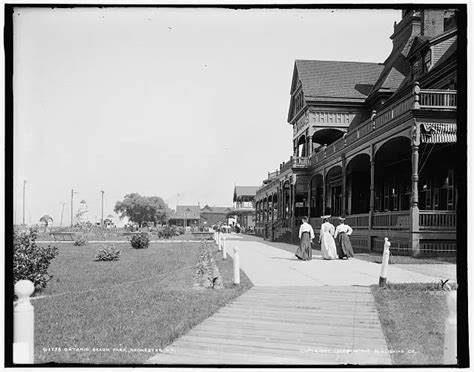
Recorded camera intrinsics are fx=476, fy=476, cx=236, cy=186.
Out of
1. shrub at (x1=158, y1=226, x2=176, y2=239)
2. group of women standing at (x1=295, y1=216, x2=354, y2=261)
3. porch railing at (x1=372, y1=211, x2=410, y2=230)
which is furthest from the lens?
shrub at (x1=158, y1=226, x2=176, y2=239)

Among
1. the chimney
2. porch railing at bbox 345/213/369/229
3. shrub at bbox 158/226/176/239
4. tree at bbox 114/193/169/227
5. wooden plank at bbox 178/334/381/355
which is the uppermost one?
the chimney

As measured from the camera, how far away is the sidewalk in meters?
5.70

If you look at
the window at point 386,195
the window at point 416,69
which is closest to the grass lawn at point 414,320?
the window at point 386,195

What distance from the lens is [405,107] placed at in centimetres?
1630

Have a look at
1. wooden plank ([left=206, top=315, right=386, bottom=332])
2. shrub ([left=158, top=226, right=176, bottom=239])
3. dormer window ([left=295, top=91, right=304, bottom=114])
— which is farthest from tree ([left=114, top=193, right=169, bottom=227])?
shrub ([left=158, top=226, right=176, bottom=239])

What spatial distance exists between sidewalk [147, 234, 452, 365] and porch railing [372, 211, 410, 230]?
560 cm

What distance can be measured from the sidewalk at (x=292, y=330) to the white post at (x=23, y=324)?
4.64 ft

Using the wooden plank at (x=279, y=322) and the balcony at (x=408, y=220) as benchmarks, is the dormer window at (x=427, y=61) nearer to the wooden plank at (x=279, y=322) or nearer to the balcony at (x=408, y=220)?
the balcony at (x=408, y=220)

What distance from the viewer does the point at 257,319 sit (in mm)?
7160

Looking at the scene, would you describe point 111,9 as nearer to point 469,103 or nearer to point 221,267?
point 469,103

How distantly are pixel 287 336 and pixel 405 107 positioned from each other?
12.2 m

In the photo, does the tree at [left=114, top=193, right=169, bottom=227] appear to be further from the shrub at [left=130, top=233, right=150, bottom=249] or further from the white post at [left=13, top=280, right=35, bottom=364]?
the shrub at [left=130, top=233, right=150, bottom=249]

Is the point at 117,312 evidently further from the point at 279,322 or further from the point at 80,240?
the point at 80,240

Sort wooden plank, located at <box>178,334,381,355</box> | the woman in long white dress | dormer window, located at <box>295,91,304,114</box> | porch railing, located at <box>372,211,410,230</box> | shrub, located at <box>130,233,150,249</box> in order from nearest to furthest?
wooden plank, located at <box>178,334,381,355</box>
porch railing, located at <box>372,211,410,230</box>
the woman in long white dress
shrub, located at <box>130,233,150,249</box>
dormer window, located at <box>295,91,304,114</box>
